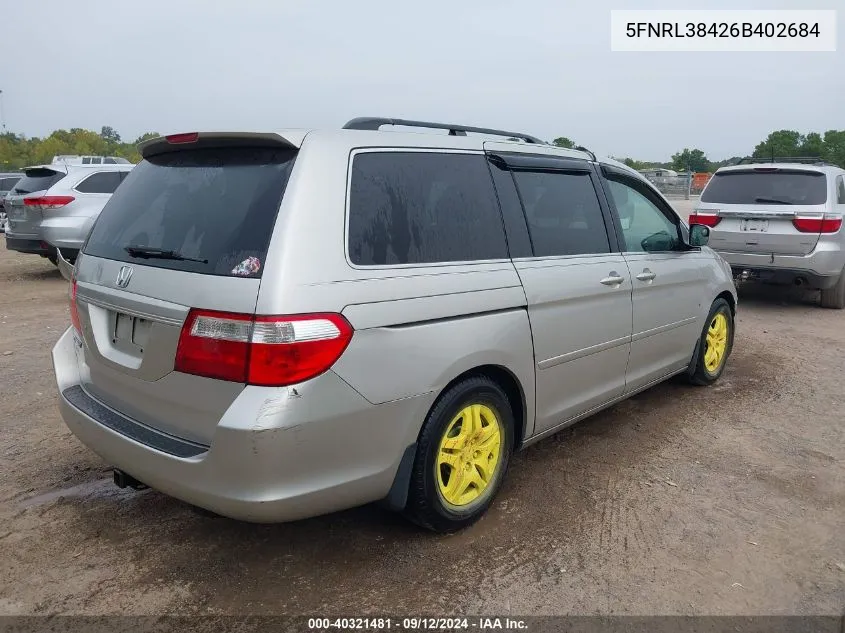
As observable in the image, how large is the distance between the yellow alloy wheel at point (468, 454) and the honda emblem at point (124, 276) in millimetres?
1444

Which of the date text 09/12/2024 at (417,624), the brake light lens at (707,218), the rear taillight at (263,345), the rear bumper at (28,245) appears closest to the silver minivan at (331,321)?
the rear taillight at (263,345)

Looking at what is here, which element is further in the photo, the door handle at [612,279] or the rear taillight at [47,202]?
the rear taillight at [47,202]

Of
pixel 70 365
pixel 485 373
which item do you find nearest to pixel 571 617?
pixel 485 373

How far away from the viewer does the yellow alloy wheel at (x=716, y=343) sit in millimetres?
5156

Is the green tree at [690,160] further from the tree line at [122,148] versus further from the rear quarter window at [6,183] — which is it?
the rear quarter window at [6,183]

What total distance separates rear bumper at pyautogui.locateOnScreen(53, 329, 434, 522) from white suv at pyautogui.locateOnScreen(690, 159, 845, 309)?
685cm

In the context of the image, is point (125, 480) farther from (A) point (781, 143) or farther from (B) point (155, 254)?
(A) point (781, 143)

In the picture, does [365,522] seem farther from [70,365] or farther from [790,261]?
[790,261]

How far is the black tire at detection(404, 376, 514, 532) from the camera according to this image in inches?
108

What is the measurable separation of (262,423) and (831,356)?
5.89m

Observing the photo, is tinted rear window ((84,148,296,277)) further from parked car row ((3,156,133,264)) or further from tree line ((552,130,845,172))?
tree line ((552,130,845,172))

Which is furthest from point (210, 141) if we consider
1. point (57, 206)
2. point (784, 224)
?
point (57, 206)

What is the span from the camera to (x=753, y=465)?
3.83 metres

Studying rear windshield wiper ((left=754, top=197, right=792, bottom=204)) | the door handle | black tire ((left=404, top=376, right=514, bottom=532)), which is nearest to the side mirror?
the door handle
